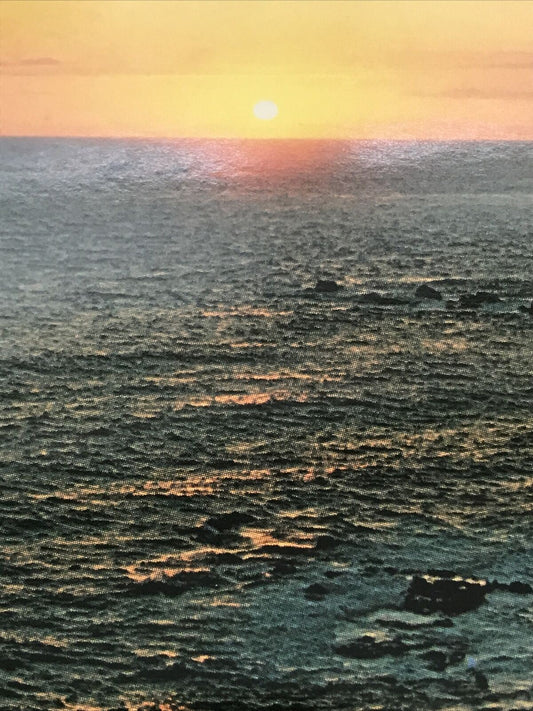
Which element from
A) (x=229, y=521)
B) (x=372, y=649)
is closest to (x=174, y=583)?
(x=229, y=521)

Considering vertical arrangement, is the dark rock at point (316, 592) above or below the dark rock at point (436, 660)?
above

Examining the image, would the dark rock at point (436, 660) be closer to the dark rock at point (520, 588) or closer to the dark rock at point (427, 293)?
the dark rock at point (520, 588)

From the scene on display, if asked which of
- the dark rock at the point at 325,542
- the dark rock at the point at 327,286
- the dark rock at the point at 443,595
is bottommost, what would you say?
the dark rock at the point at 443,595

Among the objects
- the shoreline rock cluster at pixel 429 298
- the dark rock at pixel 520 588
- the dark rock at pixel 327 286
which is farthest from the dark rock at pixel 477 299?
the dark rock at pixel 520 588

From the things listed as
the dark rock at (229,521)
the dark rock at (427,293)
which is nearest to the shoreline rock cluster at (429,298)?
the dark rock at (427,293)

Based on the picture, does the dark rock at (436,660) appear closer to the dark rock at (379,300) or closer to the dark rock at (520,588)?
the dark rock at (520,588)

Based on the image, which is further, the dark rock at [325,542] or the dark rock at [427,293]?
the dark rock at [427,293]
